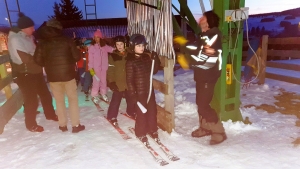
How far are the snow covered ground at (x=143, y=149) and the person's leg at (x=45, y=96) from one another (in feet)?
0.53

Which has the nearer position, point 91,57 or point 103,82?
point 91,57

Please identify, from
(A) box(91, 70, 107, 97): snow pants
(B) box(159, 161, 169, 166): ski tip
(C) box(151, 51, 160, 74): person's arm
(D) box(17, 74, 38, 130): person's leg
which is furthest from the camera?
(A) box(91, 70, 107, 97): snow pants

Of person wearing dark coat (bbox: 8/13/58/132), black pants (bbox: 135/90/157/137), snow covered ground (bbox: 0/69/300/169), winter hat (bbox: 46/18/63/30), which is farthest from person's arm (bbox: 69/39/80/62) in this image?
snow covered ground (bbox: 0/69/300/169)

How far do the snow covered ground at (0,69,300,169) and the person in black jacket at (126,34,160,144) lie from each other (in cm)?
34

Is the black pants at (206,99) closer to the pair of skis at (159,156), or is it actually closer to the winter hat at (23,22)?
the pair of skis at (159,156)

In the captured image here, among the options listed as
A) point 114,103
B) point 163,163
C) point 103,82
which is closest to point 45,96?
point 114,103

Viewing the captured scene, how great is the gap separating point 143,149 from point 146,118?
51 centimetres

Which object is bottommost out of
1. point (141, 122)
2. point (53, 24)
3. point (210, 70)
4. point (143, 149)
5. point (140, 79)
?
point (143, 149)

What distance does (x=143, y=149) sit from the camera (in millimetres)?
3574

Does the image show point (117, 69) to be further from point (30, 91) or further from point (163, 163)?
point (163, 163)

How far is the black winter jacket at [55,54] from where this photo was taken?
12.1 feet

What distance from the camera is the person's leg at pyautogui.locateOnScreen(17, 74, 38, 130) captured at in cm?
421

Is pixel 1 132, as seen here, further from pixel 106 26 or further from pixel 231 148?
pixel 106 26

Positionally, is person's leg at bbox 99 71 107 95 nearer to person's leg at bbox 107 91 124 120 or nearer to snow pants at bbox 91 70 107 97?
snow pants at bbox 91 70 107 97
